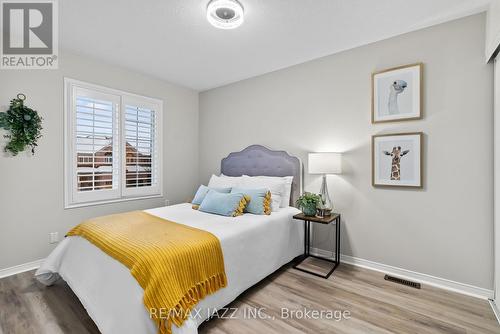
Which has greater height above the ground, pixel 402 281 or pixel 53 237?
pixel 53 237

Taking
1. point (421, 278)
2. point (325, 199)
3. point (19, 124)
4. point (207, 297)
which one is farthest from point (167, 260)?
point (421, 278)

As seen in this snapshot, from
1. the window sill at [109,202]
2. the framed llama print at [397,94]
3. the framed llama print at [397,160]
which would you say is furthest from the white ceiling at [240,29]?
the window sill at [109,202]

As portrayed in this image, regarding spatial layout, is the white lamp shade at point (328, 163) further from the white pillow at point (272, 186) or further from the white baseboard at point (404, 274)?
the white baseboard at point (404, 274)

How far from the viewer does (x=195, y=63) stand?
3.27 metres

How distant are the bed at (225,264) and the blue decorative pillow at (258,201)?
9 cm

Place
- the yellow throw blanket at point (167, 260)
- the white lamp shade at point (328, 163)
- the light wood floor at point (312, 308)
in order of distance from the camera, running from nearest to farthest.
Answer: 1. the yellow throw blanket at point (167, 260)
2. the light wood floor at point (312, 308)
3. the white lamp shade at point (328, 163)

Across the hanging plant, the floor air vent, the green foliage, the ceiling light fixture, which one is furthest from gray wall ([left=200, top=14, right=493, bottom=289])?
the hanging plant

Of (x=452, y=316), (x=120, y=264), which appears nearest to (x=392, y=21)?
(x=452, y=316)

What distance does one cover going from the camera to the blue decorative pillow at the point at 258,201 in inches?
108

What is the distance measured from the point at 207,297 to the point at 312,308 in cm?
89

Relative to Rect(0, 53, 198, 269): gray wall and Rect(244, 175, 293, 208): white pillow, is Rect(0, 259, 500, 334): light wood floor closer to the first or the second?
Rect(0, 53, 198, 269): gray wall

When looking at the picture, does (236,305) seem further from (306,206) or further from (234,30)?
(234,30)

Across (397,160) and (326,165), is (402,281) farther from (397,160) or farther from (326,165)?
(326,165)

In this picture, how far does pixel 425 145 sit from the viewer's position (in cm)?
240
